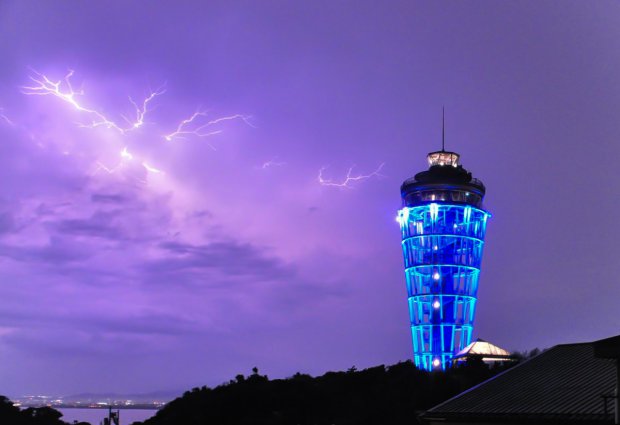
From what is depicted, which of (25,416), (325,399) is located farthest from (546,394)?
(25,416)

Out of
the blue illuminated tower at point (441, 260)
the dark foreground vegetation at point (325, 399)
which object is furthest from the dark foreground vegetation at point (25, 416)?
the blue illuminated tower at point (441, 260)

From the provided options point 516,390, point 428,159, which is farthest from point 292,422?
point 428,159

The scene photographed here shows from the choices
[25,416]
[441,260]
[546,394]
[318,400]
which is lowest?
[25,416]

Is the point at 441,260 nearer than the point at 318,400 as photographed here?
No

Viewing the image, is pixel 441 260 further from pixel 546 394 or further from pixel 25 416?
pixel 546 394

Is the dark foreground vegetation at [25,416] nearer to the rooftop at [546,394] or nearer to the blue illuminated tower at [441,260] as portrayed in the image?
the blue illuminated tower at [441,260]

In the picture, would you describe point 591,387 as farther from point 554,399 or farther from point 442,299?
point 442,299

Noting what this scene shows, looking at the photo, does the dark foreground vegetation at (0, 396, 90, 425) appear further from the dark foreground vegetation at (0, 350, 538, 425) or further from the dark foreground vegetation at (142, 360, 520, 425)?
the dark foreground vegetation at (142, 360, 520, 425)
